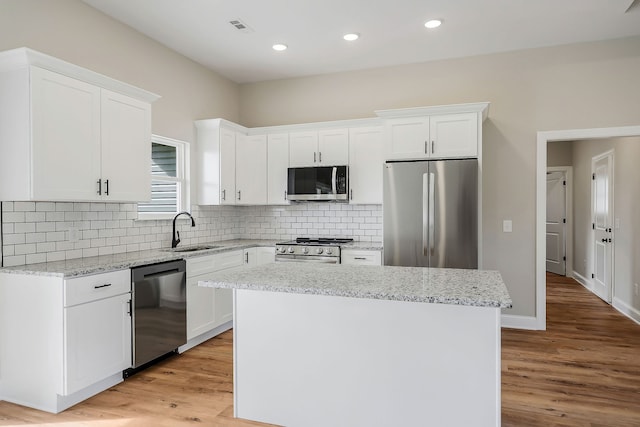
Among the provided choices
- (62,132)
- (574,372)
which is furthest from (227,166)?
(574,372)

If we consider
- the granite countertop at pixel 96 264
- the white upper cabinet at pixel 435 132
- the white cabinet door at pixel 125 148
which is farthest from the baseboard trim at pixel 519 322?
the white cabinet door at pixel 125 148

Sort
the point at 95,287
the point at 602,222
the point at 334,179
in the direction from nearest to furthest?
the point at 95,287 < the point at 334,179 < the point at 602,222

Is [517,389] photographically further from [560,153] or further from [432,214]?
[560,153]

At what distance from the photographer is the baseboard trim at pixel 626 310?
471cm

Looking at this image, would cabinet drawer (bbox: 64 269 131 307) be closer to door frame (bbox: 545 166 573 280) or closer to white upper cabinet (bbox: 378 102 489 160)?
white upper cabinet (bbox: 378 102 489 160)

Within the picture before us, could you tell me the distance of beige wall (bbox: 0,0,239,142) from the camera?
9.76ft

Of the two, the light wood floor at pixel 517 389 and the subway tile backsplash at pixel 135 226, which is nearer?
the light wood floor at pixel 517 389

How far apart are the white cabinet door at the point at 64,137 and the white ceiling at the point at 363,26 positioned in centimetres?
99

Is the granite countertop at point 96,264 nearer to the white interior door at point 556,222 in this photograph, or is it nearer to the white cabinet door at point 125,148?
the white cabinet door at point 125,148

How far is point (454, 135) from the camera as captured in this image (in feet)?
13.4

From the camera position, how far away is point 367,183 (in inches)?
184

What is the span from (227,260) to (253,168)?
1307 mm

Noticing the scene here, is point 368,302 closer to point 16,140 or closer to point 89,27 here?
point 16,140

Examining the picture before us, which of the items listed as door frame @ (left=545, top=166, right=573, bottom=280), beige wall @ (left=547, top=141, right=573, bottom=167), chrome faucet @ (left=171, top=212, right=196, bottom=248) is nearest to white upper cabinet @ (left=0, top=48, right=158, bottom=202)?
chrome faucet @ (left=171, top=212, right=196, bottom=248)
